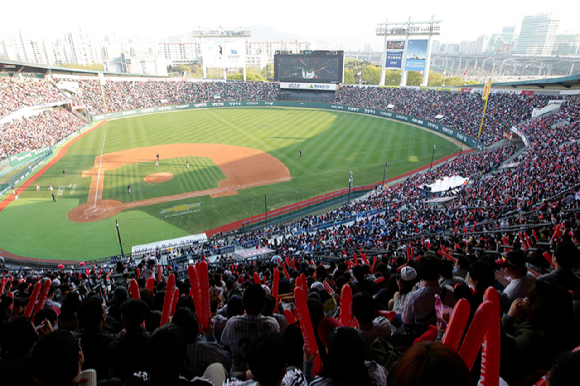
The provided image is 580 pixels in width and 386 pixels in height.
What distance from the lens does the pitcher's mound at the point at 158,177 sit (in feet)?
111

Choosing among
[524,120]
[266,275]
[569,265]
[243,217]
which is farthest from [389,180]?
[569,265]

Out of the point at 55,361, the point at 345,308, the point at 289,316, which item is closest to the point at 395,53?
the point at 289,316

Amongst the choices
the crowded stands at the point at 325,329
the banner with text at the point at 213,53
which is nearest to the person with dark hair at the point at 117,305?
the crowded stands at the point at 325,329

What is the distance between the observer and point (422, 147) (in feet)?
144

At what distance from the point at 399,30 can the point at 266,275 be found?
73.4m

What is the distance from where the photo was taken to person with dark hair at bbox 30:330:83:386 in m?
2.58

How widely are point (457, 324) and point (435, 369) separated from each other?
0.66 m

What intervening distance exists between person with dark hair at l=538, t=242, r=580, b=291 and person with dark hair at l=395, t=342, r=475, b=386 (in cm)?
393

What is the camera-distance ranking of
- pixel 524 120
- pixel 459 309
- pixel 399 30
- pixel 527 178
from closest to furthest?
pixel 459 309 < pixel 527 178 < pixel 524 120 < pixel 399 30

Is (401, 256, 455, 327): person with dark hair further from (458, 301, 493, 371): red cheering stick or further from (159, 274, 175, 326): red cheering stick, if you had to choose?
(159, 274, 175, 326): red cheering stick

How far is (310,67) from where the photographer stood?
75000mm

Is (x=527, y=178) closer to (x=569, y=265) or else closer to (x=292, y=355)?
(x=569, y=265)

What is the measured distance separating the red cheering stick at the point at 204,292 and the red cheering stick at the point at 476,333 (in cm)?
270

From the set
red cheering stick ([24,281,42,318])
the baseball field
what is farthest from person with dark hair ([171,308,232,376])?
the baseball field
